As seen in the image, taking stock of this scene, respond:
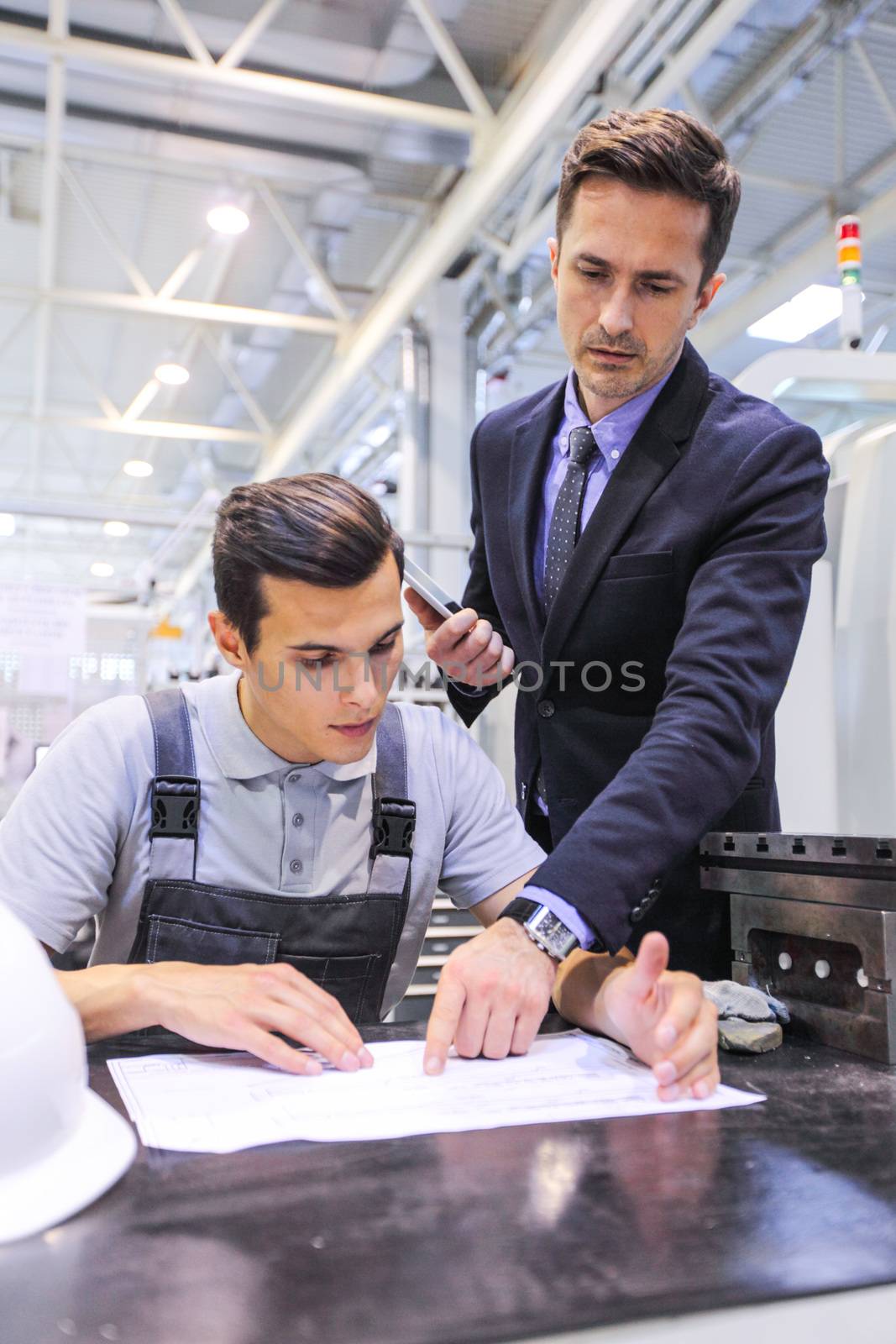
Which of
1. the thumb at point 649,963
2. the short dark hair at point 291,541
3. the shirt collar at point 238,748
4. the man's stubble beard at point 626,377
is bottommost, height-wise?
the thumb at point 649,963

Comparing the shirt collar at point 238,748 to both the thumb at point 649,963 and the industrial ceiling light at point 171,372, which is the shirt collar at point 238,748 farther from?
the industrial ceiling light at point 171,372

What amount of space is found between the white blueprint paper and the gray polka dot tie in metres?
0.66

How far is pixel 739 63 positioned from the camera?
474 cm

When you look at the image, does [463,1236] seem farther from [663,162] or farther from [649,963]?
[663,162]

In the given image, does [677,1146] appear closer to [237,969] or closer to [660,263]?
[237,969]

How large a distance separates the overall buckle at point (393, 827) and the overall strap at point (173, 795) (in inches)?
8.4

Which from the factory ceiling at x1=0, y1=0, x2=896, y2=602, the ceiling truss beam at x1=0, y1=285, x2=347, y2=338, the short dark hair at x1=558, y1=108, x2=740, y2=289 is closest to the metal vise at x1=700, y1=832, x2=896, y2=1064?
the short dark hair at x1=558, y1=108, x2=740, y2=289

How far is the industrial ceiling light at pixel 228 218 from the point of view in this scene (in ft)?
17.0

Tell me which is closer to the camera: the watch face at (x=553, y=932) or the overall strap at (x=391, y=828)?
the watch face at (x=553, y=932)

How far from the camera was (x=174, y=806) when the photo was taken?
129cm

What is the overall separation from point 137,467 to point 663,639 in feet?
30.1

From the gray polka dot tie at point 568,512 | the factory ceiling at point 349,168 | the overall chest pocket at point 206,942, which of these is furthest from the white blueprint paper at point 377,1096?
the factory ceiling at point 349,168

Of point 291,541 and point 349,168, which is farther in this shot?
point 349,168

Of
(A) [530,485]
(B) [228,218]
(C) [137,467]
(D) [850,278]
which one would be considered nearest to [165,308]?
(B) [228,218]
